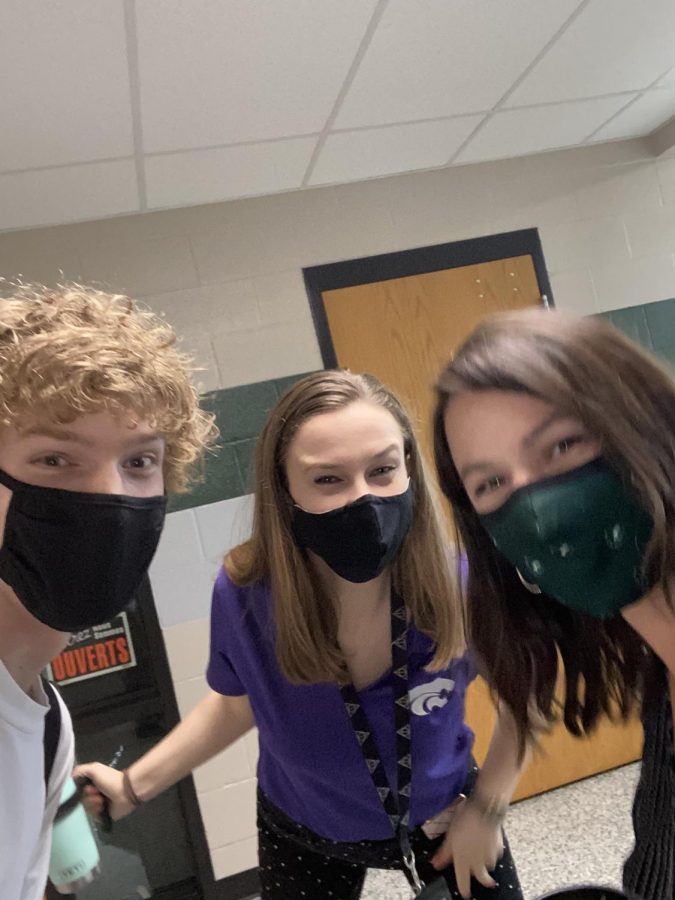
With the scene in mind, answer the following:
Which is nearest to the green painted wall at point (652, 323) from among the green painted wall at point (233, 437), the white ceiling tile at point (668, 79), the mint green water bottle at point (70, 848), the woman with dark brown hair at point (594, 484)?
the green painted wall at point (233, 437)

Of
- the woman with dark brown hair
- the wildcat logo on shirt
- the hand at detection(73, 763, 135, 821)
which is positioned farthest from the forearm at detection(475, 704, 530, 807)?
the hand at detection(73, 763, 135, 821)

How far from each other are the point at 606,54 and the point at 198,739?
7.46ft

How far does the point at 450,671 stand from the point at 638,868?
40 centimetres

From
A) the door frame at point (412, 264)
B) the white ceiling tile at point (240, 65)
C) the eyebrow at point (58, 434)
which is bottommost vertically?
the eyebrow at point (58, 434)

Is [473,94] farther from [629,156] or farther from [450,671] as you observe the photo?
[450,671]

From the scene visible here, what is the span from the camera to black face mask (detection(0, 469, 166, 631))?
850 mm

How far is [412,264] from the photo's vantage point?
8.57 feet

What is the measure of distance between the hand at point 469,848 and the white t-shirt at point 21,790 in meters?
0.66

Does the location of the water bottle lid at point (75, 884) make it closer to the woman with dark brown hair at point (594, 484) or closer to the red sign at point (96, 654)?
the woman with dark brown hair at point (594, 484)

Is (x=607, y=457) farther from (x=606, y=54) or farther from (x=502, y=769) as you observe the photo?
(x=606, y=54)

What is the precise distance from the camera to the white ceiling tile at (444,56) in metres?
1.64

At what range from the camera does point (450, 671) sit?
1.16 metres

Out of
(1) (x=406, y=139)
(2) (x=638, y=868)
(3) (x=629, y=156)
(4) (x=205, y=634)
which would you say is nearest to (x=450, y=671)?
(2) (x=638, y=868)

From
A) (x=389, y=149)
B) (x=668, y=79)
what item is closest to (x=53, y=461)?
(x=389, y=149)
